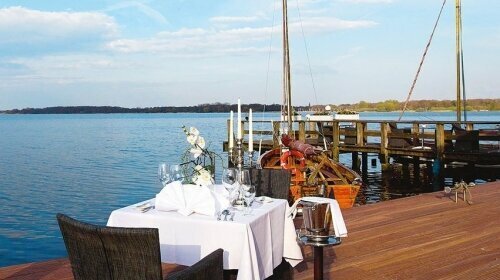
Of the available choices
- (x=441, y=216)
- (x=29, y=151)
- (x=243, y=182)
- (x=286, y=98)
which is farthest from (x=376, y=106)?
(x=243, y=182)

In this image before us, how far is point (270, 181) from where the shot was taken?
149 inches

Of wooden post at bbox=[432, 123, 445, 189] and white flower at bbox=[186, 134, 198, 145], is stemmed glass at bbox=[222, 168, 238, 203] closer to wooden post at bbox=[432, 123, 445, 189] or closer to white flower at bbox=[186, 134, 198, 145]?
white flower at bbox=[186, 134, 198, 145]

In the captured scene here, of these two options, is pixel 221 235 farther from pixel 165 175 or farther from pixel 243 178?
pixel 165 175

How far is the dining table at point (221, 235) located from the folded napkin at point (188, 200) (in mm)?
28

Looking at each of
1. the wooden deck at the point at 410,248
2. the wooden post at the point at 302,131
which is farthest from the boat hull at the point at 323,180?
the wooden post at the point at 302,131

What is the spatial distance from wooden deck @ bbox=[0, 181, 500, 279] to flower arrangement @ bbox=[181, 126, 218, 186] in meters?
1.06

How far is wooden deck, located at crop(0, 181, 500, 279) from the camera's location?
3656 mm

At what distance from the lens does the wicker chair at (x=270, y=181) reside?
376 cm

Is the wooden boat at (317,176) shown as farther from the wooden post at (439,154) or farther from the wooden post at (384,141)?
the wooden post at (384,141)

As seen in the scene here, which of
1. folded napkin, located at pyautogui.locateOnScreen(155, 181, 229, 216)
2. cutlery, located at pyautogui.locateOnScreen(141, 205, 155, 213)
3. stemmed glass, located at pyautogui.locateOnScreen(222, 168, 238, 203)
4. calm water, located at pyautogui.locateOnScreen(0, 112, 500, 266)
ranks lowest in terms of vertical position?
calm water, located at pyautogui.locateOnScreen(0, 112, 500, 266)

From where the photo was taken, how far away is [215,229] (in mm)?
2611

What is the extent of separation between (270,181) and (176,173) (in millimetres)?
988

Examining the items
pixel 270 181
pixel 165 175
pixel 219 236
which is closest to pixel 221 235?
pixel 219 236

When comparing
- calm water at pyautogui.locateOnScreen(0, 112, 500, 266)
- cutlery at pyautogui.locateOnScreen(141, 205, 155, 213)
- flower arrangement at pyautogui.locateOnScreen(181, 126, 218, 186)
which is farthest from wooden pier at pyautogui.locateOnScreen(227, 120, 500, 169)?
cutlery at pyautogui.locateOnScreen(141, 205, 155, 213)
